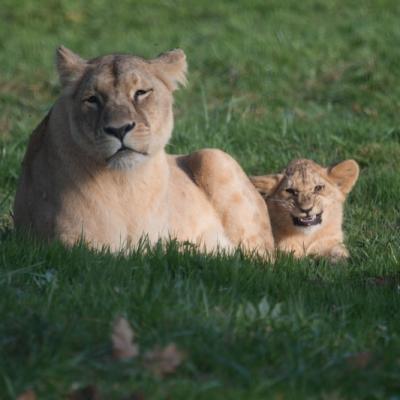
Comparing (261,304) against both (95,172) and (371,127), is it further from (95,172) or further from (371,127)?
(371,127)

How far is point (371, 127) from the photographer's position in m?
8.67

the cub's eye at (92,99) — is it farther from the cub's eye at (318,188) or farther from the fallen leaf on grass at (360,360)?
the fallen leaf on grass at (360,360)

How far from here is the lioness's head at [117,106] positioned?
5.30 meters

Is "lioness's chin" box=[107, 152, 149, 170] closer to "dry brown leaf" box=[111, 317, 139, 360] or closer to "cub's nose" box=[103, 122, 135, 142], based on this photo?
"cub's nose" box=[103, 122, 135, 142]

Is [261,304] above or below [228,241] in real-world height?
above

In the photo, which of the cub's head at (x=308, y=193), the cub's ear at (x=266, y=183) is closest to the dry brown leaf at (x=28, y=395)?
the cub's head at (x=308, y=193)

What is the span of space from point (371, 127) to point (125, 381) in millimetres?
5586

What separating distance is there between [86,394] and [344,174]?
12.6 ft

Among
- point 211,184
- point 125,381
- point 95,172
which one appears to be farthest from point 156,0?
point 125,381

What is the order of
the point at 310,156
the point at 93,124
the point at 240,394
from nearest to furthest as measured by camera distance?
the point at 240,394
the point at 93,124
the point at 310,156

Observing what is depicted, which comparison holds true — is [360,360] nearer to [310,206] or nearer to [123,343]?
[123,343]

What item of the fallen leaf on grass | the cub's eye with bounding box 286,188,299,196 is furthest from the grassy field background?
the cub's eye with bounding box 286,188,299,196

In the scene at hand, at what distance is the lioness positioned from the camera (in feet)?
17.7

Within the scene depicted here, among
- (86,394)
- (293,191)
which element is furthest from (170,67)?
(86,394)
